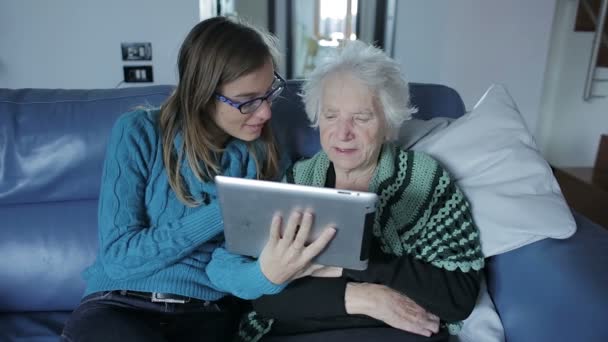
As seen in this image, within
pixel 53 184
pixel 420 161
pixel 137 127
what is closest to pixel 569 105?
pixel 420 161

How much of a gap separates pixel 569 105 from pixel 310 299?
9.71ft

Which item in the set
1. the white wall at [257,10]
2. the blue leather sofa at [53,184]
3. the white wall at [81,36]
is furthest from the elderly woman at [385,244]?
the white wall at [257,10]

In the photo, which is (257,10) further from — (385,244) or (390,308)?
(390,308)

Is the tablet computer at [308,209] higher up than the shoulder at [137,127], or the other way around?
the shoulder at [137,127]

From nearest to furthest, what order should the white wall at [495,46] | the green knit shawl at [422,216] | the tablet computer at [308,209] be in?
the tablet computer at [308,209] < the green knit shawl at [422,216] < the white wall at [495,46]

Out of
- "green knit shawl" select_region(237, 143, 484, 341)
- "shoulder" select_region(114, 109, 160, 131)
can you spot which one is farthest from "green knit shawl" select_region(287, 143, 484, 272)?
"shoulder" select_region(114, 109, 160, 131)

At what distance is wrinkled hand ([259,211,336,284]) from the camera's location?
2.89 ft

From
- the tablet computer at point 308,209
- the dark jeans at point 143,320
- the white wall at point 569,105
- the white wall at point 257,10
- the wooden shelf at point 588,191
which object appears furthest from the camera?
the white wall at point 257,10

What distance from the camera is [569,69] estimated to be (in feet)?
10.6

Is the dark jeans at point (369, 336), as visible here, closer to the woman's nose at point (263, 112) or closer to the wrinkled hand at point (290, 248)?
the wrinkled hand at point (290, 248)

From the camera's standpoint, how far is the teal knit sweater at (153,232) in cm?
106

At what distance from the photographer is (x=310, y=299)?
1078 mm

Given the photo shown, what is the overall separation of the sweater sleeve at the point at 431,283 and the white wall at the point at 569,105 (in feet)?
8.86

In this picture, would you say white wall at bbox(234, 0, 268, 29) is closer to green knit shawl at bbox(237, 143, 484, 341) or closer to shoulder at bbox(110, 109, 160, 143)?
shoulder at bbox(110, 109, 160, 143)
